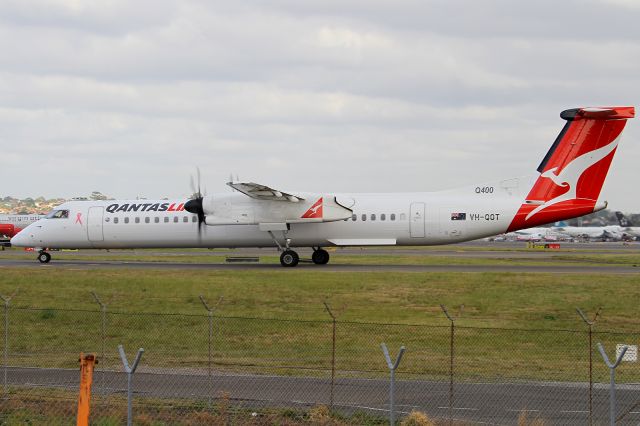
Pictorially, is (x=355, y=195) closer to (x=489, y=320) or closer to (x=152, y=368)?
(x=489, y=320)

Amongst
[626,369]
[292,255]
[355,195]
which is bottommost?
[626,369]

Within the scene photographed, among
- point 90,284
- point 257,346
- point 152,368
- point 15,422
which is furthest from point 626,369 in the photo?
point 90,284

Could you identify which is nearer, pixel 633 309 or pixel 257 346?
pixel 257 346

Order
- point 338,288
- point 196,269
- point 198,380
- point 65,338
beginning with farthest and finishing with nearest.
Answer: point 196,269 → point 338,288 → point 65,338 → point 198,380

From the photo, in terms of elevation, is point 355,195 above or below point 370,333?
above

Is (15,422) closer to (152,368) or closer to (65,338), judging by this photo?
(152,368)

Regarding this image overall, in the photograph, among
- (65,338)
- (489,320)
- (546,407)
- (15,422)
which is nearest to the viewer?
(15,422)

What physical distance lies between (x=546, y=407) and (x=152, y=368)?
10.00m

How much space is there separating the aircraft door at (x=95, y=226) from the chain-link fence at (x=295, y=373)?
54.9 feet

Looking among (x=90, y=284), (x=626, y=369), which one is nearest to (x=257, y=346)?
(x=626, y=369)

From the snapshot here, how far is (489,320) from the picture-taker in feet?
98.6

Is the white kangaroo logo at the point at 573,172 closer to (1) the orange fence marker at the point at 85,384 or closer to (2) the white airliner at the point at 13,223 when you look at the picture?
(1) the orange fence marker at the point at 85,384

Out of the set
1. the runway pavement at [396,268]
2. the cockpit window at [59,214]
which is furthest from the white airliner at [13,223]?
the runway pavement at [396,268]

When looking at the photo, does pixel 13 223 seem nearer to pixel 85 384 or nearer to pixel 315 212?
pixel 315 212
